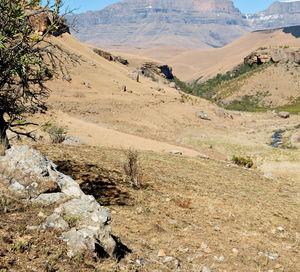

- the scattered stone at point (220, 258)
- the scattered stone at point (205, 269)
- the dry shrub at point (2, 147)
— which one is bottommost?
the scattered stone at point (220, 258)

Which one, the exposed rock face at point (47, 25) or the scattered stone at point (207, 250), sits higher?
the exposed rock face at point (47, 25)

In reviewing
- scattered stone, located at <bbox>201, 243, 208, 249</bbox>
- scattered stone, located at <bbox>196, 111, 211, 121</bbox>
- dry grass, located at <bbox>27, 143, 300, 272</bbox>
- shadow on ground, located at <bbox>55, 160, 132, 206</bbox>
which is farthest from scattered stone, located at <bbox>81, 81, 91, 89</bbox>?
scattered stone, located at <bbox>201, 243, 208, 249</bbox>

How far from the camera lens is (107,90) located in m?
47.4

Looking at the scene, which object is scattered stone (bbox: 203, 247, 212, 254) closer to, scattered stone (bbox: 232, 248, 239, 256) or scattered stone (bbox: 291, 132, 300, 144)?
scattered stone (bbox: 232, 248, 239, 256)

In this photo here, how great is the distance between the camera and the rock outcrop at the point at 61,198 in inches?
205

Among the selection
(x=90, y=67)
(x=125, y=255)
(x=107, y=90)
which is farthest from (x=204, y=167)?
(x=90, y=67)

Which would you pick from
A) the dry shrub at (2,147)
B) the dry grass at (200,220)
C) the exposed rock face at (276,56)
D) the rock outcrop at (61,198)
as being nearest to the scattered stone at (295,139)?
the dry grass at (200,220)

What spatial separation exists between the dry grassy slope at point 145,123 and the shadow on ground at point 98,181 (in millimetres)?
9920

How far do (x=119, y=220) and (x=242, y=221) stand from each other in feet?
15.8

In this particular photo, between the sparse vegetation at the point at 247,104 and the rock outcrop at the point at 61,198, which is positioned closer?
the rock outcrop at the point at 61,198

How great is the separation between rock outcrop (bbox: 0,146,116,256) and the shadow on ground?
7.28 feet

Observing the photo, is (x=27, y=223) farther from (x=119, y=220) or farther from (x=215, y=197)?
(x=215, y=197)

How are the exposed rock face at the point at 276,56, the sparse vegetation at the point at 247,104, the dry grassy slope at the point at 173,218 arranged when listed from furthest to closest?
the exposed rock face at the point at 276,56, the sparse vegetation at the point at 247,104, the dry grassy slope at the point at 173,218

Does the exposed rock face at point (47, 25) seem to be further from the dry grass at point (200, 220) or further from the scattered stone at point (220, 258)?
the scattered stone at point (220, 258)
